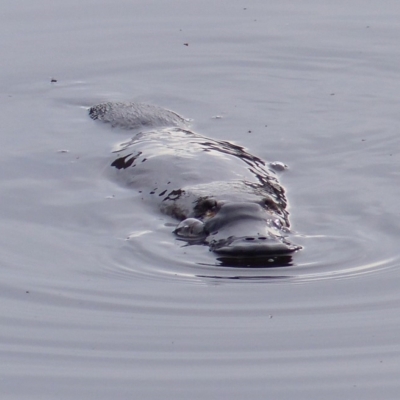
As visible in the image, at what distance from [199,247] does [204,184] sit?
3.08 feet

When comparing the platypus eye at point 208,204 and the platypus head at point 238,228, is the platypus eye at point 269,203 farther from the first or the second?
the platypus eye at point 208,204

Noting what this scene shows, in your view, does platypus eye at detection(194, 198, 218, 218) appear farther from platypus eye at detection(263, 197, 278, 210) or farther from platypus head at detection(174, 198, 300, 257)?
platypus eye at detection(263, 197, 278, 210)

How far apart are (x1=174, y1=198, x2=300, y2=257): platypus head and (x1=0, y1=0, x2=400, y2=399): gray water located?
0.14 m

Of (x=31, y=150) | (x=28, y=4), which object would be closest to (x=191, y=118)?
(x=31, y=150)

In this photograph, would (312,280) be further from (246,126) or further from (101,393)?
(246,126)

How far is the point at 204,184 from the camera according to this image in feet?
26.2

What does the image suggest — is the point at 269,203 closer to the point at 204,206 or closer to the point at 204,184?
the point at 204,206

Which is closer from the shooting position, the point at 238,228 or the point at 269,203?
the point at 238,228

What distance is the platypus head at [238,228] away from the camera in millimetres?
6852

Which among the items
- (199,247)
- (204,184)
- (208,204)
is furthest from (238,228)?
(204,184)

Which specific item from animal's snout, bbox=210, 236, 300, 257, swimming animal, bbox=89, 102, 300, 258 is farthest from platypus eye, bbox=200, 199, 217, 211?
animal's snout, bbox=210, 236, 300, 257

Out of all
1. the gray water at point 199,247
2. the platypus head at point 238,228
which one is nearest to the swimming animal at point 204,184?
the platypus head at point 238,228

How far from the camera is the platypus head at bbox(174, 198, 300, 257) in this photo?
6.85 meters

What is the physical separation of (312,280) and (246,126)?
3846 millimetres
